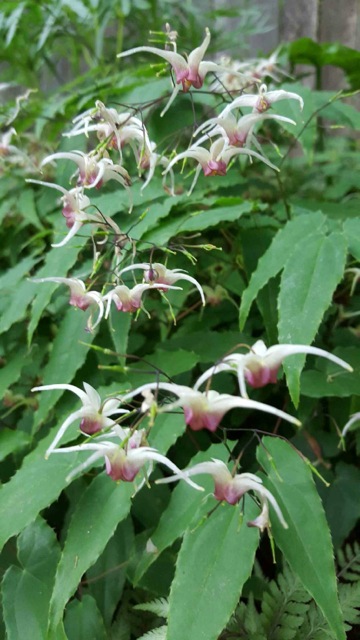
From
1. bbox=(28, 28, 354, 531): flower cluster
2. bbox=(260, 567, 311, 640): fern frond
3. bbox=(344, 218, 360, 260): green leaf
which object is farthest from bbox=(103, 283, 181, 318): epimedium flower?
bbox=(260, 567, 311, 640): fern frond

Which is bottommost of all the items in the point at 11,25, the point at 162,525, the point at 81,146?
the point at 162,525

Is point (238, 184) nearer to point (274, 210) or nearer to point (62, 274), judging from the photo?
point (274, 210)

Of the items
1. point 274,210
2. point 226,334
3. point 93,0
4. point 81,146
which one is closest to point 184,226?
point 226,334

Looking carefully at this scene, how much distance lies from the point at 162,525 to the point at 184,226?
0.36 metres

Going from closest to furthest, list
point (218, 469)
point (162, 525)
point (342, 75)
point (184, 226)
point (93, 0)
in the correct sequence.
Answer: point (218, 469) → point (162, 525) → point (184, 226) → point (93, 0) → point (342, 75)

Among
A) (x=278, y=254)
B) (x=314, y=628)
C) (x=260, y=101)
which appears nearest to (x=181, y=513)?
(x=314, y=628)

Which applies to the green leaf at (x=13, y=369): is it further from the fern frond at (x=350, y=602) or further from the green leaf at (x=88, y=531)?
the fern frond at (x=350, y=602)

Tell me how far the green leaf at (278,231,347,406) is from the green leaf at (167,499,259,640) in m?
0.13

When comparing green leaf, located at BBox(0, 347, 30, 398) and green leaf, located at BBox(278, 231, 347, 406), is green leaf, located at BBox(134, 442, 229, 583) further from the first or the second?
green leaf, located at BBox(0, 347, 30, 398)

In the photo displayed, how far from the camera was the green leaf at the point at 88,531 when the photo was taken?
537mm

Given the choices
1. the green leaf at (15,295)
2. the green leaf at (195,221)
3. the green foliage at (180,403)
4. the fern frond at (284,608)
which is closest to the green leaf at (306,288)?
the green foliage at (180,403)

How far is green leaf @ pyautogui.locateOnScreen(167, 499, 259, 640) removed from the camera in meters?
0.48

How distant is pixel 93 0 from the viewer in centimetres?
118

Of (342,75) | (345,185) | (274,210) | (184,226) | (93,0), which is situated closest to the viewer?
(184,226)
